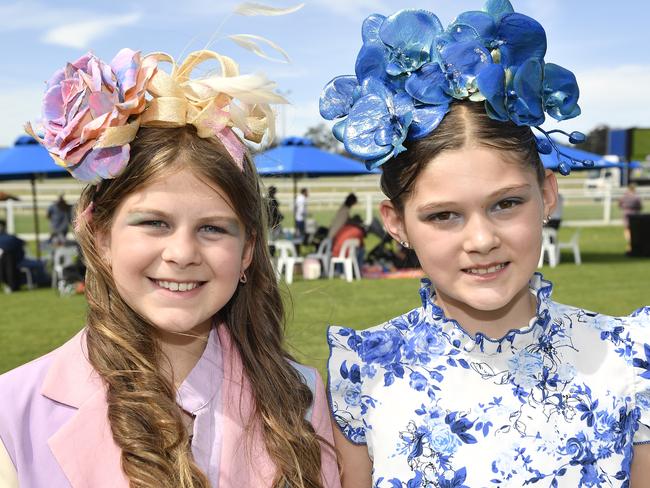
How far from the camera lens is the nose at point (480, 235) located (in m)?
2.02

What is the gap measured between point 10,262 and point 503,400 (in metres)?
12.6

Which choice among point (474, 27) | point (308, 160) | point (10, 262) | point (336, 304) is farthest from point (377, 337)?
point (308, 160)

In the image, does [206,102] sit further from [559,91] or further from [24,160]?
[24,160]

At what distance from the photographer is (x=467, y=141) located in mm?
2084

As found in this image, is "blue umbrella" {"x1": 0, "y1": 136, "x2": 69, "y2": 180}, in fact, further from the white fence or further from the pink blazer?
the pink blazer

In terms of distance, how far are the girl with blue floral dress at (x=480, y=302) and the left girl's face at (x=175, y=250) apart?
46 cm

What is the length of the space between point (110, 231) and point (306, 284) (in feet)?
35.9

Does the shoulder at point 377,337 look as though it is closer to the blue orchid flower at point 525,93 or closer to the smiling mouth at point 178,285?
the smiling mouth at point 178,285

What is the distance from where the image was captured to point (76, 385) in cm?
211

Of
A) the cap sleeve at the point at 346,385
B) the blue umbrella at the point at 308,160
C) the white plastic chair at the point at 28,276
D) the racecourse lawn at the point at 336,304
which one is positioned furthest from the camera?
the blue umbrella at the point at 308,160

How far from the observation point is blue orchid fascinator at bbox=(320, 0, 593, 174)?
2.07m

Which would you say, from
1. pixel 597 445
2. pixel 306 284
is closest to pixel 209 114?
pixel 597 445

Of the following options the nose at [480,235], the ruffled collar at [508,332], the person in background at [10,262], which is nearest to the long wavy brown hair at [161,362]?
the ruffled collar at [508,332]

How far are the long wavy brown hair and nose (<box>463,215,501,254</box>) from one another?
2.17 feet
